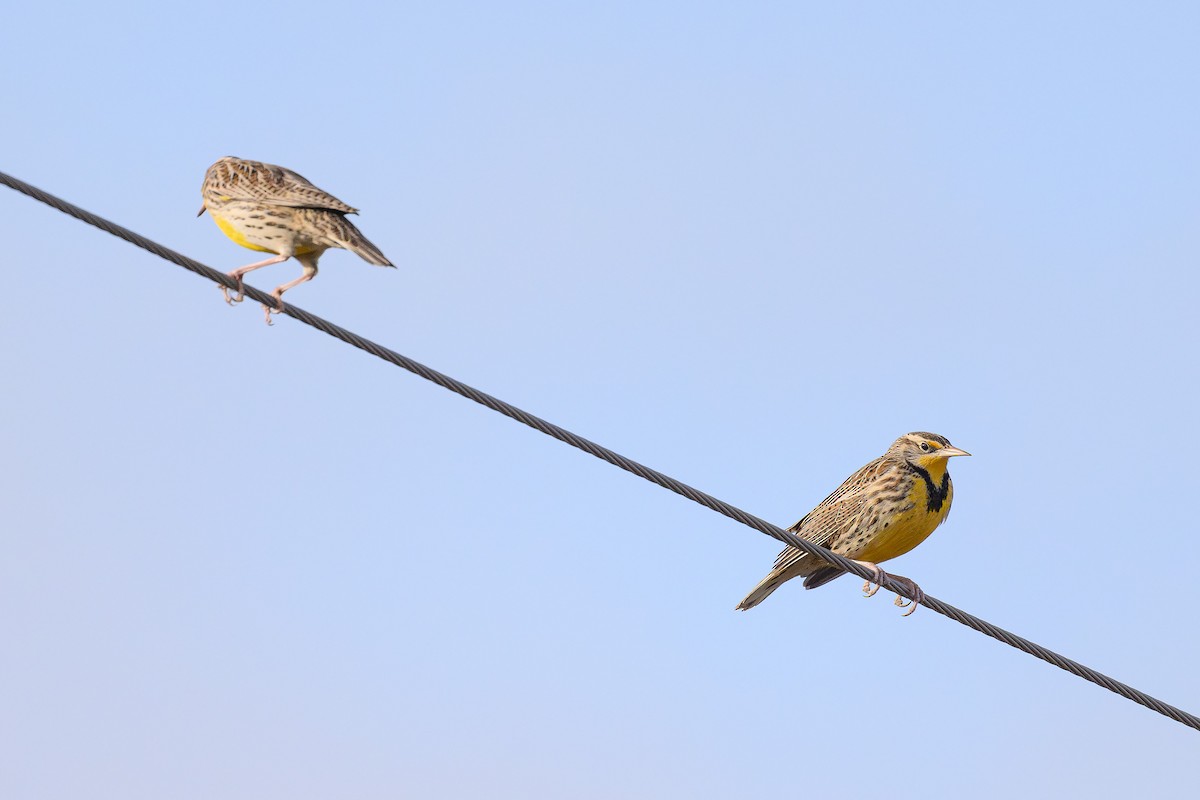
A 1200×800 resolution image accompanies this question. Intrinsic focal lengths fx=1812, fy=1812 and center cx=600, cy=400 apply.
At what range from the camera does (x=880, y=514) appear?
1550 centimetres

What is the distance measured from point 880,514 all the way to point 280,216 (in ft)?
18.4

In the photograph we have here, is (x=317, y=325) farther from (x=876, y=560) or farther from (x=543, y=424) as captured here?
(x=876, y=560)

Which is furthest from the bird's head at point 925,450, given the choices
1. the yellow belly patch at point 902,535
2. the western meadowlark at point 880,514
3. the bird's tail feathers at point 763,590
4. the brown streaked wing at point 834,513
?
the bird's tail feathers at point 763,590

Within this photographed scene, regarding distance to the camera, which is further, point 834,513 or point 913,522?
point 834,513

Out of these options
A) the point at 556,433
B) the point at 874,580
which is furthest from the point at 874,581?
the point at 556,433

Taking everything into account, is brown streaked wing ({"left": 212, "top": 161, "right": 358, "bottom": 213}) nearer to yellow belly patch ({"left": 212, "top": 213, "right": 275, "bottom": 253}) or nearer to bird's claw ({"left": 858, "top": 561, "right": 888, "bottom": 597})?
yellow belly patch ({"left": 212, "top": 213, "right": 275, "bottom": 253})

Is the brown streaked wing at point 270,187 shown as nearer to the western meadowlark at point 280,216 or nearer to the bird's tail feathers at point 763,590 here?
the western meadowlark at point 280,216

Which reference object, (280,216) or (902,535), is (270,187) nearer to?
(280,216)

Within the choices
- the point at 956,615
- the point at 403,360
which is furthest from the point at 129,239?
the point at 956,615

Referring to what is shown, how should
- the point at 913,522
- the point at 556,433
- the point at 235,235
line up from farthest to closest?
1. the point at 913,522
2. the point at 235,235
3. the point at 556,433

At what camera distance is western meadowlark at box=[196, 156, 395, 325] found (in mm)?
13953

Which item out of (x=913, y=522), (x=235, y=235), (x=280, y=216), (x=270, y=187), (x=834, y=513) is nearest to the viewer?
(x=280, y=216)

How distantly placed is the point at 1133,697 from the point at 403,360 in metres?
4.91

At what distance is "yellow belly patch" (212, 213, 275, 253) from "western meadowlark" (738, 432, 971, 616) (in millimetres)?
5114
